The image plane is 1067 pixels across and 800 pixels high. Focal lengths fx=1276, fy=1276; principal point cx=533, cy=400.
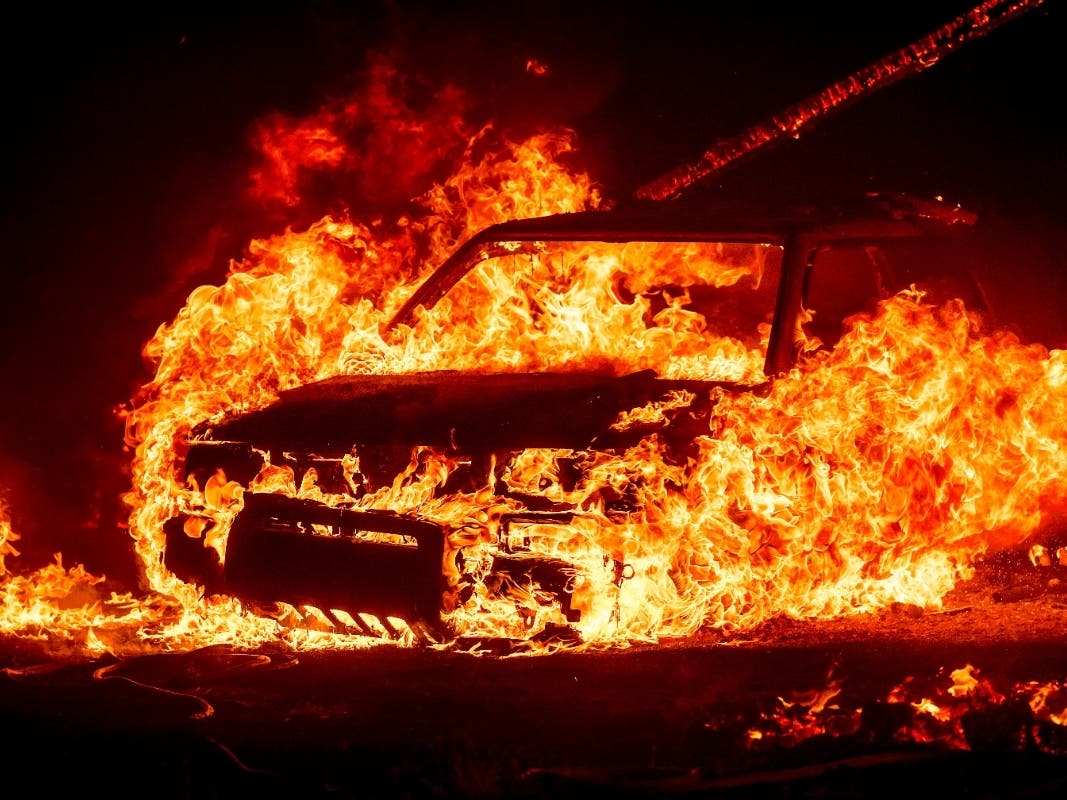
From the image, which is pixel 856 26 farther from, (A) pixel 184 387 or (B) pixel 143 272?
(A) pixel 184 387

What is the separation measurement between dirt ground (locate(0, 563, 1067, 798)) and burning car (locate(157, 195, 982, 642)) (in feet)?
1.12

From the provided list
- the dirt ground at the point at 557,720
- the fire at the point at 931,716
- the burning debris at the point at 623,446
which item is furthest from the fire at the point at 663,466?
the fire at the point at 931,716

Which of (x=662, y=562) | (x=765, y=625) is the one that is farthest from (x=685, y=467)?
(x=765, y=625)

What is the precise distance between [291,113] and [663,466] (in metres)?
7.14

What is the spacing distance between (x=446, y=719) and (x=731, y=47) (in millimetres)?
9728

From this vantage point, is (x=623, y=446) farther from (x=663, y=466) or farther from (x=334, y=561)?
(x=334, y=561)

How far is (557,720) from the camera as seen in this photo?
4.72 m

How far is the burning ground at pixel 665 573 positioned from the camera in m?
4.51

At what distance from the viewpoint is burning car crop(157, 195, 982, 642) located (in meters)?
5.21

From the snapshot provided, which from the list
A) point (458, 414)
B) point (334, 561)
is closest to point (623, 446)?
point (458, 414)

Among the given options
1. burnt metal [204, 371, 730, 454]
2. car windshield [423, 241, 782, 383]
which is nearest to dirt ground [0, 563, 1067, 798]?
burnt metal [204, 371, 730, 454]

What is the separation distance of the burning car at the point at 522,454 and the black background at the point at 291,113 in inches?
125

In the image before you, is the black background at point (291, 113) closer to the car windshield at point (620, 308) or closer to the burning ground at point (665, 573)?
the burning ground at point (665, 573)

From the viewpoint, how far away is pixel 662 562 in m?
5.34
